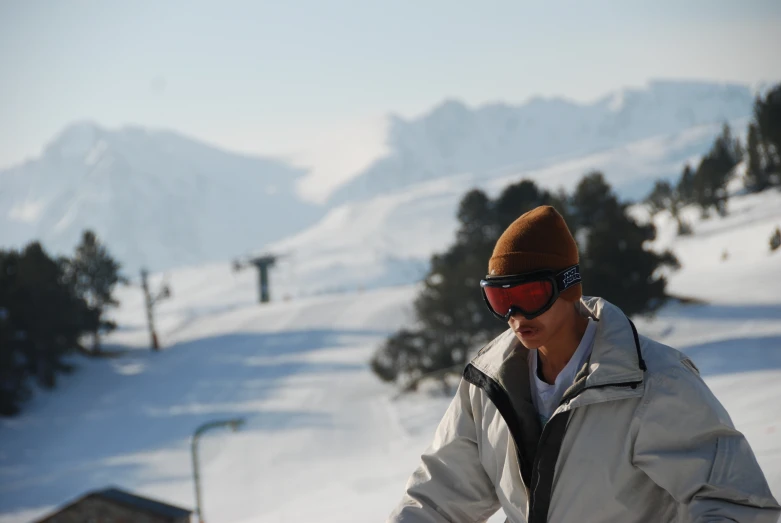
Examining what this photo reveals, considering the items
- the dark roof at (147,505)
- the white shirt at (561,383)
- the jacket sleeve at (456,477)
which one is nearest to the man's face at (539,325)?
the white shirt at (561,383)

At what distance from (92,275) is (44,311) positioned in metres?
8.78

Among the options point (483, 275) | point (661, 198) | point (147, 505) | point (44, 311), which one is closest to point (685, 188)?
point (661, 198)

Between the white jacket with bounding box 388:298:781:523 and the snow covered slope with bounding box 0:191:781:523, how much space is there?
21.4ft

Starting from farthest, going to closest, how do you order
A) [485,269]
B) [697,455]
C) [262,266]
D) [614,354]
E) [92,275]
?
[262,266]
[92,275]
[485,269]
[614,354]
[697,455]

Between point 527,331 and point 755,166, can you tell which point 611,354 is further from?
point 755,166

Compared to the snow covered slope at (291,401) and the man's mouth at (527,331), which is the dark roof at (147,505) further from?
the man's mouth at (527,331)

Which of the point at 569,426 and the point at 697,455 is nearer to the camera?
the point at 697,455

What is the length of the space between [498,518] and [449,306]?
24646 mm

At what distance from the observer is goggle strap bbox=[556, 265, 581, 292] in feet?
8.10

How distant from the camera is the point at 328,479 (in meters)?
23.8

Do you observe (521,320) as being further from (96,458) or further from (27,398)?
(27,398)

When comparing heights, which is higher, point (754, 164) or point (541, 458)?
point (541, 458)

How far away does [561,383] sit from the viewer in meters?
2.55

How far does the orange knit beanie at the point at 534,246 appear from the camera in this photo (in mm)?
2434
